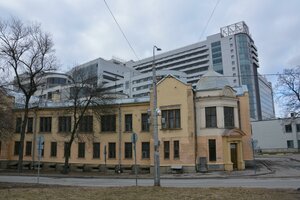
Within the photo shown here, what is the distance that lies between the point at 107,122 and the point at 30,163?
12.3 m

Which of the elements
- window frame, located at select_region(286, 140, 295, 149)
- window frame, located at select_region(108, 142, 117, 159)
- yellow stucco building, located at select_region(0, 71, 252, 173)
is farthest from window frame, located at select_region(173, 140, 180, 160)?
window frame, located at select_region(286, 140, 295, 149)

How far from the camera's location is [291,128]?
304 feet

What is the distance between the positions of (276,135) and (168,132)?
62.1 meters

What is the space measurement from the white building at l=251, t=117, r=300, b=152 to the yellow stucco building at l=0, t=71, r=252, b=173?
53661mm

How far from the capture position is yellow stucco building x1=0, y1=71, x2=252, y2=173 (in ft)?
130

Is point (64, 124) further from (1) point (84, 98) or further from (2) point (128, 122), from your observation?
(2) point (128, 122)

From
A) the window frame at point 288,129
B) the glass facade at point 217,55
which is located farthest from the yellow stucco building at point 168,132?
the glass facade at point 217,55

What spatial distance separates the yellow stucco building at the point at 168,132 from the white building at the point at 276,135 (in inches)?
2113

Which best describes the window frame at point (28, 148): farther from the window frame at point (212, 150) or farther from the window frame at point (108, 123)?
the window frame at point (212, 150)

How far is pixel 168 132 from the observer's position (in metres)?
40.8

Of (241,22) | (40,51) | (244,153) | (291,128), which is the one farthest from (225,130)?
(241,22)

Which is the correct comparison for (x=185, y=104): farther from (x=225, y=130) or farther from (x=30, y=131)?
(x=30, y=131)

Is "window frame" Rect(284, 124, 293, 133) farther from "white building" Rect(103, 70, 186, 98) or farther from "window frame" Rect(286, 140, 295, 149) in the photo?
"white building" Rect(103, 70, 186, 98)

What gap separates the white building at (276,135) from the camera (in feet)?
302
